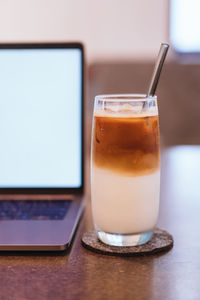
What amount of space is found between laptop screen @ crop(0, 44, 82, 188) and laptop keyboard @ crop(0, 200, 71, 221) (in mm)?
50

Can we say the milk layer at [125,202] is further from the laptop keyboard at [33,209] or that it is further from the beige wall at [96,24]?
the beige wall at [96,24]

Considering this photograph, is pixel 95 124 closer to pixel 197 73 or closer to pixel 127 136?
pixel 127 136

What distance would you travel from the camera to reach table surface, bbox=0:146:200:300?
35 centimetres

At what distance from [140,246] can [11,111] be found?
13.0 inches

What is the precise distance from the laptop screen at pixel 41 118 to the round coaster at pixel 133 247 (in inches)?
8.5

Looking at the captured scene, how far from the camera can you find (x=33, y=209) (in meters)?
0.60

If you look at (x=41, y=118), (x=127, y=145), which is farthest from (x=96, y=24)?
(x=127, y=145)

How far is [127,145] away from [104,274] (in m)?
0.12

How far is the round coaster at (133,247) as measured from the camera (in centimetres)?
43

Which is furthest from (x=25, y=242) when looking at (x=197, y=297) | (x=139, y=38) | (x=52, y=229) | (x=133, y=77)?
(x=139, y=38)

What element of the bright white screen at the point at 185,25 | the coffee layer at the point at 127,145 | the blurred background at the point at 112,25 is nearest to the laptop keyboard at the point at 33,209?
the coffee layer at the point at 127,145

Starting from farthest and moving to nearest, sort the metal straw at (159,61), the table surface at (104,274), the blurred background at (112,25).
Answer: the blurred background at (112,25)
the metal straw at (159,61)
the table surface at (104,274)

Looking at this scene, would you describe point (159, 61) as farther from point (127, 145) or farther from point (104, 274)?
point (104, 274)

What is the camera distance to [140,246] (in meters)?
0.44
